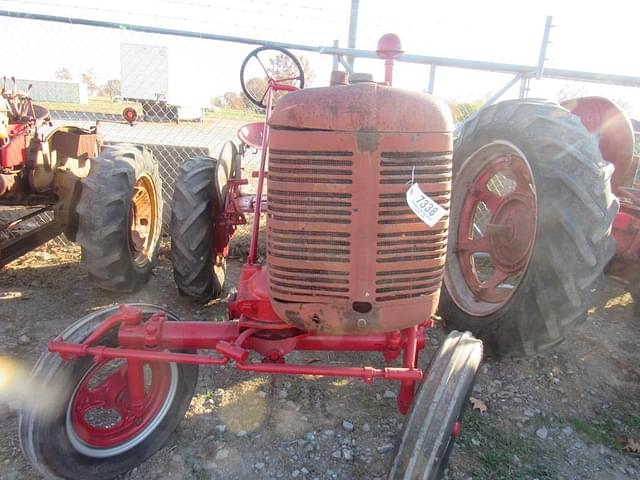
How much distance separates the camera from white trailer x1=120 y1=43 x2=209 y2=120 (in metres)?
13.3

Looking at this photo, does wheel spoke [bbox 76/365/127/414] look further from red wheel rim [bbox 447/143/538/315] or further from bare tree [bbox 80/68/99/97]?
bare tree [bbox 80/68/99/97]

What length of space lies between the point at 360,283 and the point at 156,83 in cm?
1775

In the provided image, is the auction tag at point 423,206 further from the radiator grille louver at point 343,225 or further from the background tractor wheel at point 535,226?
the background tractor wheel at point 535,226

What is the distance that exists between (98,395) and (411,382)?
1427mm

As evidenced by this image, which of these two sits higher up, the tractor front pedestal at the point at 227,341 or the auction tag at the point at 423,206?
the auction tag at the point at 423,206

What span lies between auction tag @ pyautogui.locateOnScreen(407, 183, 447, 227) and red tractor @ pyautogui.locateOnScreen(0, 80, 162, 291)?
2405 mm

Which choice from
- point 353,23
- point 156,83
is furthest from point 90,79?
point 353,23

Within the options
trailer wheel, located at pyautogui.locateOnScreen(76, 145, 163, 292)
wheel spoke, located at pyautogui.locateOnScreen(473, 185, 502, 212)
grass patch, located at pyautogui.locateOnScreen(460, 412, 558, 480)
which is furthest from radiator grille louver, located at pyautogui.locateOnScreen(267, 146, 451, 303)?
trailer wheel, located at pyautogui.locateOnScreen(76, 145, 163, 292)

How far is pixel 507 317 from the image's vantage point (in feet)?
9.26

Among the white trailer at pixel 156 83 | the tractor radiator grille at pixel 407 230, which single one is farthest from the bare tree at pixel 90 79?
the tractor radiator grille at pixel 407 230

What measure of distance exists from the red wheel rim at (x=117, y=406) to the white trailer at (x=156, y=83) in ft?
33.8

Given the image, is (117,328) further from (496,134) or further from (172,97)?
(172,97)

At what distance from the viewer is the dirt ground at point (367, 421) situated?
2.42 meters

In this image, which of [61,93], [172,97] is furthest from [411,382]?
[61,93]
